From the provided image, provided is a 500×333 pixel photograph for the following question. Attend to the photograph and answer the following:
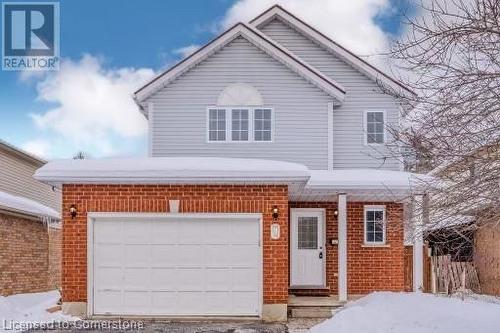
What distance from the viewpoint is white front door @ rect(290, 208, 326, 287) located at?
1688 cm

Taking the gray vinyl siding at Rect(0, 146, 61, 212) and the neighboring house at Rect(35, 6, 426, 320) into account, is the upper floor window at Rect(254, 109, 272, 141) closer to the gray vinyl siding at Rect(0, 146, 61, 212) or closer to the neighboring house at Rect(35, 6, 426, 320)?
the neighboring house at Rect(35, 6, 426, 320)

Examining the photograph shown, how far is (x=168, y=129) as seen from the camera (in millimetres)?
18250

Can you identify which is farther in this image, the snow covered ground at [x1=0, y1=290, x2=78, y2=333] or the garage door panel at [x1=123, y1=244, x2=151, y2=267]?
the garage door panel at [x1=123, y1=244, x2=151, y2=267]

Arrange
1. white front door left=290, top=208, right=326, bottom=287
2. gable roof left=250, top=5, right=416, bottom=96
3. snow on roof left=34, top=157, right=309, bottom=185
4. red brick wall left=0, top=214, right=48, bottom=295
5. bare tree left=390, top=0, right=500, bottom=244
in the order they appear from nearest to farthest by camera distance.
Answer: bare tree left=390, top=0, right=500, bottom=244
snow on roof left=34, top=157, right=309, bottom=185
white front door left=290, top=208, right=326, bottom=287
red brick wall left=0, top=214, right=48, bottom=295
gable roof left=250, top=5, right=416, bottom=96

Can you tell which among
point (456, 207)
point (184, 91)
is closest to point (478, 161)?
point (456, 207)

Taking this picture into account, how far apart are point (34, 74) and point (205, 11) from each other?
33.1 ft

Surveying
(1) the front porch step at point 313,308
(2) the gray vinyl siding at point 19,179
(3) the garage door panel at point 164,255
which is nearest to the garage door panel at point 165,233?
(3) the garage door panel at point 164,255

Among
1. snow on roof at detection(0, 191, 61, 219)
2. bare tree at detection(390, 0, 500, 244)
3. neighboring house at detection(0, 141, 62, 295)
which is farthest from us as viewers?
neighboring house at detection(0, 141, 62, 295)

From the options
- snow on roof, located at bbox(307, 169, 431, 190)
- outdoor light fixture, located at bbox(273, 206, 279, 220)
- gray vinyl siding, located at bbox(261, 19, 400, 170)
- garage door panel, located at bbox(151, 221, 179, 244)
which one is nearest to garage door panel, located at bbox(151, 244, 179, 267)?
garage door panel, located at bbox(151, 221, 179, 244)

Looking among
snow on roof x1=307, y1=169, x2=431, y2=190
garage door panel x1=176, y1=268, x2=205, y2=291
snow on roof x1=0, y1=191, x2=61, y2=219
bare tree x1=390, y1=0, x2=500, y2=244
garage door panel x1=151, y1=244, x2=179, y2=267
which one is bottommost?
garage door panel x1=176, y1=268, x2=205, y2=291

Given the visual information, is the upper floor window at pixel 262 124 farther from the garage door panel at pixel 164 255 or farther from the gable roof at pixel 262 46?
the garage door panel at pixel 164 255

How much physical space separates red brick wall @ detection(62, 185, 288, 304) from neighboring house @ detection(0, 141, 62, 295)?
5460mm

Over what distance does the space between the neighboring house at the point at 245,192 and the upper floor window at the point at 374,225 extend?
3 cm

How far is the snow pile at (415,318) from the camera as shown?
9.89m
